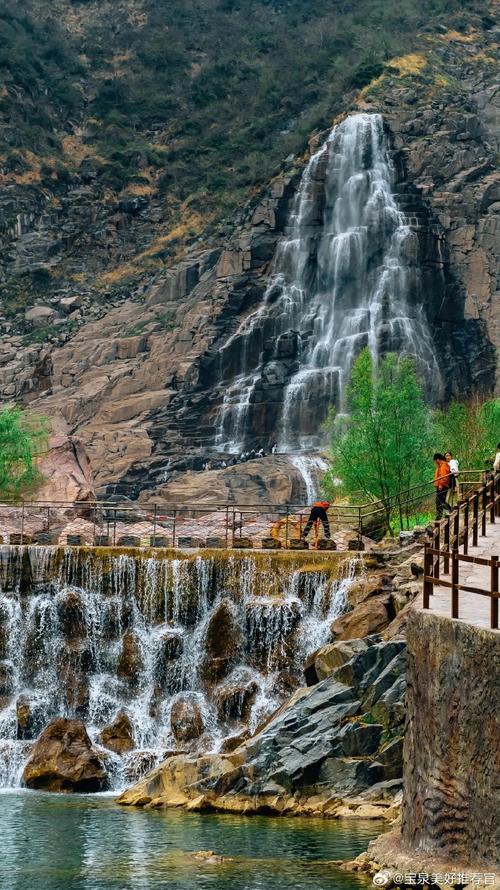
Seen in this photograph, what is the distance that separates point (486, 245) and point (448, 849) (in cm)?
7068

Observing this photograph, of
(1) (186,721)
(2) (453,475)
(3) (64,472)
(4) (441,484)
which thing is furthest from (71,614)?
(3) (64,472)

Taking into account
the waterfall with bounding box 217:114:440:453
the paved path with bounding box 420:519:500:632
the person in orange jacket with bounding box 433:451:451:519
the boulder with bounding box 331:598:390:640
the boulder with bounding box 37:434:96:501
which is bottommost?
the boulder with bounding box 331:598:390:640

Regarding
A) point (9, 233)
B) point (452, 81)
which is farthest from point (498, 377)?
point (9, 233)

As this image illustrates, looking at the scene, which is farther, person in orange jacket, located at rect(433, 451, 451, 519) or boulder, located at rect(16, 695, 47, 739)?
boulder, located at rect(16, 695, 47, 739)

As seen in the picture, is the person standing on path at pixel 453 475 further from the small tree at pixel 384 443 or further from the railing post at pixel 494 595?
the railing post at pixel 494 595

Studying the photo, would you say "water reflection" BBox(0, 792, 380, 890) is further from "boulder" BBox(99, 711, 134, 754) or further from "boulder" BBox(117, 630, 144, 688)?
"boulder" BBox(117, 630, 144, 688)

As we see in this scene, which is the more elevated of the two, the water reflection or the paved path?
the paved path

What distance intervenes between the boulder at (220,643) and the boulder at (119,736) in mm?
2809

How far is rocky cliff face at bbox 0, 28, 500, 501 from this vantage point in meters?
81.1

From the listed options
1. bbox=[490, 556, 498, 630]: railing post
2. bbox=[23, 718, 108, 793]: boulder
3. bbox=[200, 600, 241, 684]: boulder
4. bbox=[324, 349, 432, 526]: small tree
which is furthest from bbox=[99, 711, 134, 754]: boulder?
bbox=[490, 556, 498, 630]: railing post

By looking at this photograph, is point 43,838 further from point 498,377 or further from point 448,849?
point 498,377

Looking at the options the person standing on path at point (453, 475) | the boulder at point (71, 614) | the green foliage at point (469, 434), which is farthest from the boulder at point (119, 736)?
the green foliage at point (469, 434)

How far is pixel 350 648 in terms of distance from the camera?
3691cm

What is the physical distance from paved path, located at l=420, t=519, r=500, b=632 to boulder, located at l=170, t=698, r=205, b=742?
43.4 ft
